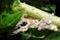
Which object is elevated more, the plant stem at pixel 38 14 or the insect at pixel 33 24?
the plant stem at pixel 38 14

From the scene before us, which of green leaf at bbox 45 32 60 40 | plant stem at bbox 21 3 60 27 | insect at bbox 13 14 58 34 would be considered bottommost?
green leaf at bbox 45 32 60 40

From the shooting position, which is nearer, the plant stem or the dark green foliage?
the dark green foliage

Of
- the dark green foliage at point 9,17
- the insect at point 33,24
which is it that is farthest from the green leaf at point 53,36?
the dark green foliage at point 9,17

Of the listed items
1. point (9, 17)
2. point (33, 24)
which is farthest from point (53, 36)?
point (9, 17)

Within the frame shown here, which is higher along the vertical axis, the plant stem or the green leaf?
the plant stem

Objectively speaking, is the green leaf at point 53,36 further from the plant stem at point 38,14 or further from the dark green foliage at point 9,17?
the dark green foliage at point 9,17

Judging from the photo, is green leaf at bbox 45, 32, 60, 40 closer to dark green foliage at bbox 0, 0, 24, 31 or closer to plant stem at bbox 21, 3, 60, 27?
plant stem at bbox 21, 3, 60, 27

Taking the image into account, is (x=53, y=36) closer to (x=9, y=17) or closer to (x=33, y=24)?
(x=33, y=24)

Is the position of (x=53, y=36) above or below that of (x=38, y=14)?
below

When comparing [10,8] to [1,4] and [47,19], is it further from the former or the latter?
[47,19]

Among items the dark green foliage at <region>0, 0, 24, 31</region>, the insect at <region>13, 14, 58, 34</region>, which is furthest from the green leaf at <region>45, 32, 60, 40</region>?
the dark green foliage at <region>0, 0, 24, 31</region>

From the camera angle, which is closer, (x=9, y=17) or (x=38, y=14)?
(x=9, y=17)

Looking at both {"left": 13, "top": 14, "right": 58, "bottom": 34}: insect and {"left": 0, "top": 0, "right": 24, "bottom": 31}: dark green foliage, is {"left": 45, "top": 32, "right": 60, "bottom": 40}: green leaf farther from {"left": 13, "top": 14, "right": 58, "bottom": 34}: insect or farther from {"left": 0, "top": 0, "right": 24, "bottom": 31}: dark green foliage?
{"left": 0, "top": 0, "right": 24, "bottom": 31}: dark green foliage
